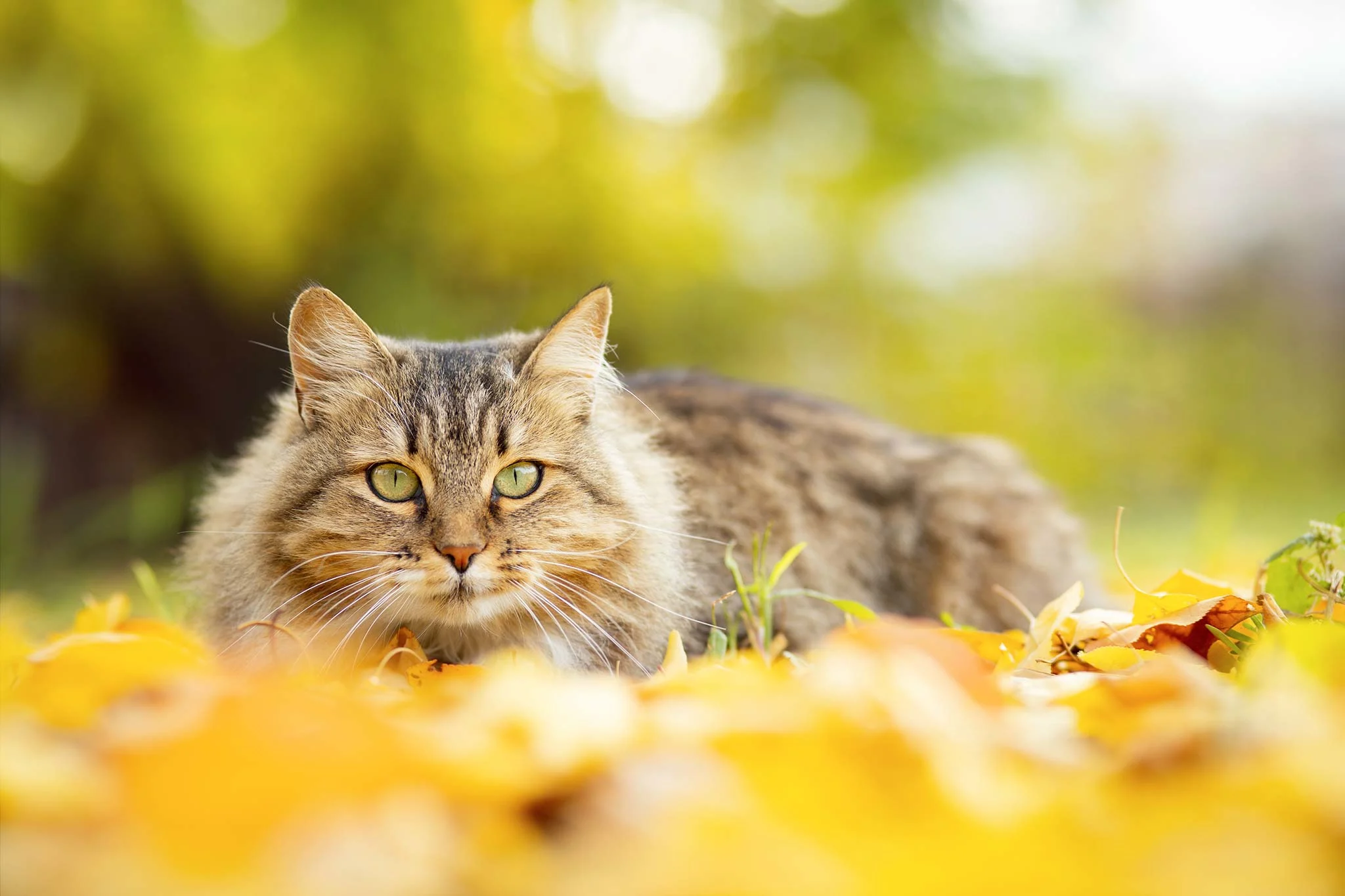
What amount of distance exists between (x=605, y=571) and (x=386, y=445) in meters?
0.47

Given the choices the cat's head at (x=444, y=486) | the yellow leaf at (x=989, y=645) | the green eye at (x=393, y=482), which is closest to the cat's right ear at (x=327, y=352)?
the cat's head at (x=444, y=486)

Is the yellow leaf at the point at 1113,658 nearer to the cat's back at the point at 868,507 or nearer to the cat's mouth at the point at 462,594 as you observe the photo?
the cat's back at the point at 868,507

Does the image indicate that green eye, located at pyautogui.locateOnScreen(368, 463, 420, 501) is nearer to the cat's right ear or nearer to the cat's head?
the cat's head

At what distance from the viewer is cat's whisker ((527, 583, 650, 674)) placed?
1757mm

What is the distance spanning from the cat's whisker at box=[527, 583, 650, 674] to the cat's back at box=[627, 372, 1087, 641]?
35 cm

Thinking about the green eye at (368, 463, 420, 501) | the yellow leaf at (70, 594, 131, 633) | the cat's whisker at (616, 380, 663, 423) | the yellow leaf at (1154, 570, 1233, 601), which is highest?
the cat's whisker at (616, 380, 663, 423)

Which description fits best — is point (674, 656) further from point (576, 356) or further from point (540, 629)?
point (576, 356)

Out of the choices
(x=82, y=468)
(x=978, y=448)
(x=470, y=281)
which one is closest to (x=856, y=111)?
(x=470, y=281)

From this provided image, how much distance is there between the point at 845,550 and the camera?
92.0 inches

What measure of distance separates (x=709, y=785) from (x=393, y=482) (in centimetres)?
110

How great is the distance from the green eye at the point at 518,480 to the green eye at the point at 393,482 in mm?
150

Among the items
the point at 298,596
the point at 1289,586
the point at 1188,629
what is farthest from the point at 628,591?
the point at 1289,586

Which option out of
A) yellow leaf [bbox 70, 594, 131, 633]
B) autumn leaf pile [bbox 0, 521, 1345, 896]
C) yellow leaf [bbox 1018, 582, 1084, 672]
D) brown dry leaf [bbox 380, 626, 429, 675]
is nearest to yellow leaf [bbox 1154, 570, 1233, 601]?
yellow leaf [bbox 1018, 582, 1084, 672]

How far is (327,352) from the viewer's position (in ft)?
6.22
